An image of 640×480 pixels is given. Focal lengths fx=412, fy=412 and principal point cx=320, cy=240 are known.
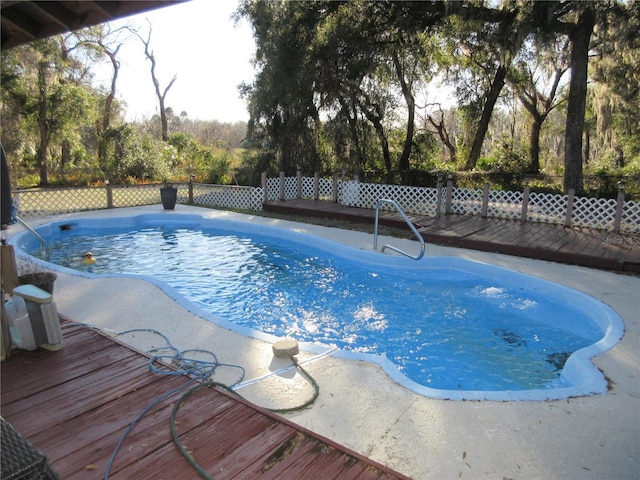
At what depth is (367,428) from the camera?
7.88 feet

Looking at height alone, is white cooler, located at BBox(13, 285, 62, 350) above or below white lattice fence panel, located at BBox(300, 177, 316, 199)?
below

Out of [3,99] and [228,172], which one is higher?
[3,99]

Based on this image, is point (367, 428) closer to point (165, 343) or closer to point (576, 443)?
point (576, 443)

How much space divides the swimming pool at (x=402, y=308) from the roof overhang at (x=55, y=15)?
2679mm

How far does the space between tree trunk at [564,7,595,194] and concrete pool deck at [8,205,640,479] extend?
683cm

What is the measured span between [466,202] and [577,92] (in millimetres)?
3525

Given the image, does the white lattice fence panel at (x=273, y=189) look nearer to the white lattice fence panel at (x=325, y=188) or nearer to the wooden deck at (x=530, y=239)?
the white lattice fence panel at (x=325, y=188)

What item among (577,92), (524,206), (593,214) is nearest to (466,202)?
(524,206)

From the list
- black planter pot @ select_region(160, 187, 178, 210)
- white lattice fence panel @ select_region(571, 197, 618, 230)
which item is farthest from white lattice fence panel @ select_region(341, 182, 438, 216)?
black planter pot @ select_region(160, 187, 178, 210)

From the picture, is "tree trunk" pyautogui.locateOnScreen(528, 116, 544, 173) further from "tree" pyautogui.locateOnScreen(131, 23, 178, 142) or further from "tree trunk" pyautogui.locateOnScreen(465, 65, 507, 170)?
"tree" pyautogui.locateOnScreen(131, 23, 178, 142)

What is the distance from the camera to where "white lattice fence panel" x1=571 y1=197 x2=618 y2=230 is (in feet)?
24.9

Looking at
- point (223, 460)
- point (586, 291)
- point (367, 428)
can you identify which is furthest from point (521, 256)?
point (223, 460)

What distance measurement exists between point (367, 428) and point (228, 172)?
1416cm

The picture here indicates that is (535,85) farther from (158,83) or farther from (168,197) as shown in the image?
(158,83)
